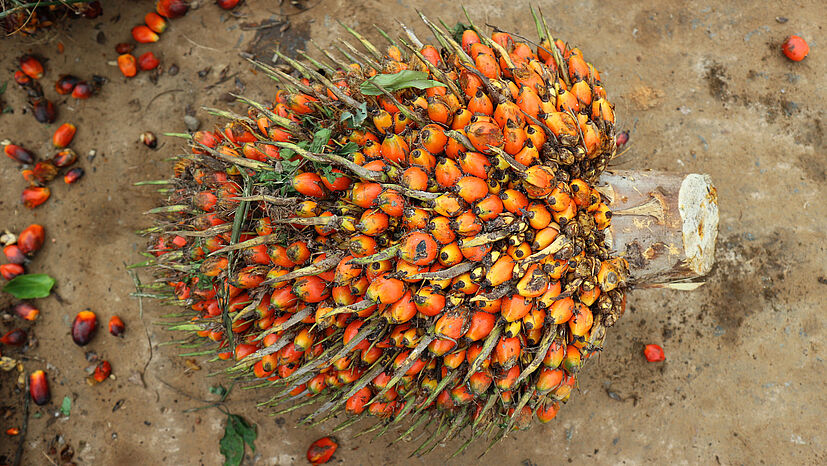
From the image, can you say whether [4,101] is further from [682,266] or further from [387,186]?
[682,266]

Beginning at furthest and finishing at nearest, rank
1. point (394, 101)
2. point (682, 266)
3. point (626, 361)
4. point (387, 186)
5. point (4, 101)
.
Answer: point (4, 101)
point (626, 361)
point (682, 266)
point (394, 101)
point (387, 186)

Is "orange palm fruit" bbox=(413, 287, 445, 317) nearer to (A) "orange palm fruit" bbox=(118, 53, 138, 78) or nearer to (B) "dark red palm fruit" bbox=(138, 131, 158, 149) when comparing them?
(B) "dark red palm fruit" bbox=(138, 131, 158, 149)

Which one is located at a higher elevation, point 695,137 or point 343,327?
point 695,137

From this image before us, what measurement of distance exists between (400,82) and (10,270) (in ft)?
12.3

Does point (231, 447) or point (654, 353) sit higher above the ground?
point (654, 353)

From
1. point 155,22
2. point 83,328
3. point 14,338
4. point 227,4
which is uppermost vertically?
point 227,4

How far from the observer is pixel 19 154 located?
4.03m

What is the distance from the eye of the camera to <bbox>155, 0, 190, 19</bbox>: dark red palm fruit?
13.3 ft

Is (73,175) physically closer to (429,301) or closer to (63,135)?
(63,135)

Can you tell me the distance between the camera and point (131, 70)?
408 centimetres

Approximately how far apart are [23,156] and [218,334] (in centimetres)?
280

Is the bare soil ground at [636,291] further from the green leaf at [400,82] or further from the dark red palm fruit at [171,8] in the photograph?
the green leaf at [400,82]

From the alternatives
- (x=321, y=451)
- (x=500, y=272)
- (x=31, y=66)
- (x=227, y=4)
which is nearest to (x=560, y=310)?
(x=500, y=272)

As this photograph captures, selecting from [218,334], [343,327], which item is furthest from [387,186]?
[218,334]
